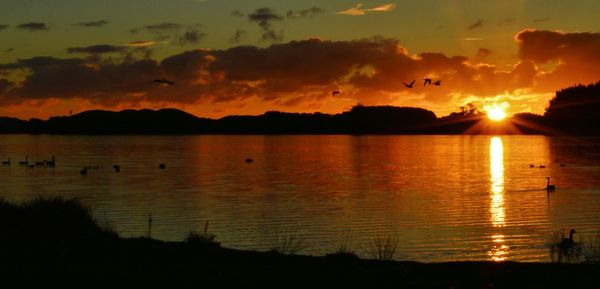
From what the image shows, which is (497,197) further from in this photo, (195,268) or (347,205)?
(195,268)

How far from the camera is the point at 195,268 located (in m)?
14.8

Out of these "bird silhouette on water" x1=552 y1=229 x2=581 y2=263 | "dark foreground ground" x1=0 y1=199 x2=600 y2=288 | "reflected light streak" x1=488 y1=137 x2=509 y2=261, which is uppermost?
"dark foreground ground" x1=0 y1=199 x2=600 y2=288

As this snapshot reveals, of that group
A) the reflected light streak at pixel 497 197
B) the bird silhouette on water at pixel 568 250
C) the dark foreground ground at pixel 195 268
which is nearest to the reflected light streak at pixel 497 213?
the reflected light streak at pixel 497 197

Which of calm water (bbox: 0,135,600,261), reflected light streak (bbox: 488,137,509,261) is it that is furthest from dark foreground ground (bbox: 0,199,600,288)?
reflected light streak (bbox: 488,137,509,261)

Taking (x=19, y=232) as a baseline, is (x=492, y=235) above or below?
below

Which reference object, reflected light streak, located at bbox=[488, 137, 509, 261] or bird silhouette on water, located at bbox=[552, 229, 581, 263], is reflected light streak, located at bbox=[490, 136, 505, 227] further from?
bird silhouette on water, located at bbox=[552, 229, 581, 263]

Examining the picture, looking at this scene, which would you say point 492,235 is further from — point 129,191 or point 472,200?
point 129,191

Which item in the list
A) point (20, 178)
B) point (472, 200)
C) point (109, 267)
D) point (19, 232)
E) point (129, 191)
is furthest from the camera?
point (20, 178)

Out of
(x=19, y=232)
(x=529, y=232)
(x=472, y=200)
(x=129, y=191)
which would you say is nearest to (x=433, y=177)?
(x=472, y=200)

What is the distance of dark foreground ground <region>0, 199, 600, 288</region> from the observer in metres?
12.8

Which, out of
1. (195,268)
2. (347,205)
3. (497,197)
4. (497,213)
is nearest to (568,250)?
(497,213)

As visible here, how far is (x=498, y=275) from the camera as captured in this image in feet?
49.1

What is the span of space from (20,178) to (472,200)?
43.9 meters

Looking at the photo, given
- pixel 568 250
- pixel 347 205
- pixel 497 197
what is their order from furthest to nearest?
pixel 497 197, pixel 347 205, pixel 568 250
